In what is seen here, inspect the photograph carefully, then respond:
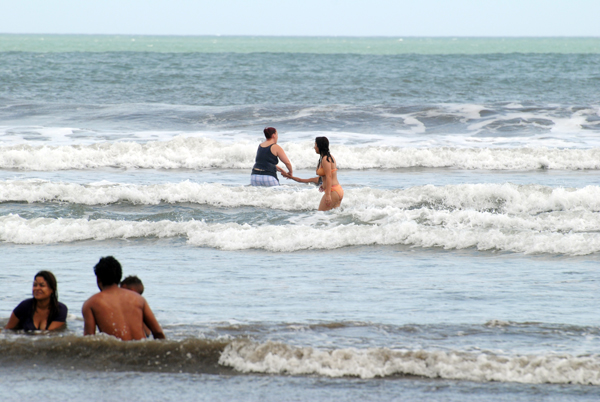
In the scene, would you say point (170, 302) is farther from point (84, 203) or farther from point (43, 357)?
point (84, 203)

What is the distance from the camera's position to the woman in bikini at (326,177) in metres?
9.03

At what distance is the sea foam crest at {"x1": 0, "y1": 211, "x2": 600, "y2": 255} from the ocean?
0.03 metres

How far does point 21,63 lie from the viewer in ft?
133

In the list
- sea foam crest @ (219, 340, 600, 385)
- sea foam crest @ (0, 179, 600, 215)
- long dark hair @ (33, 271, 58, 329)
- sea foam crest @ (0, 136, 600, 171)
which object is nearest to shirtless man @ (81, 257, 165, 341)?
long dark hair @ (33, 271, 58, 329)

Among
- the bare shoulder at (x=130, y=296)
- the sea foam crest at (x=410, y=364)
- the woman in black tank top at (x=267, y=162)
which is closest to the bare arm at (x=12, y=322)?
the bare shoulder at (x=130, y=296)

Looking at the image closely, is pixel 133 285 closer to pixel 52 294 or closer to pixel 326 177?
pixel 52 294

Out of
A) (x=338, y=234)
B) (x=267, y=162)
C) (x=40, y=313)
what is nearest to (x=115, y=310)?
(x=40, y=313)

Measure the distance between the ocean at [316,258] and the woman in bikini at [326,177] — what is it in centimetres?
23

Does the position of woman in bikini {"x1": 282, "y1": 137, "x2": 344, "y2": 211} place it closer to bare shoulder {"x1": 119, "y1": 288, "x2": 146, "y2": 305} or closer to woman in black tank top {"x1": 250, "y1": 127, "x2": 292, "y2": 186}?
woman in black tank top {"x1": 250, "y1": 127, "x2": 292, "y2": 186}

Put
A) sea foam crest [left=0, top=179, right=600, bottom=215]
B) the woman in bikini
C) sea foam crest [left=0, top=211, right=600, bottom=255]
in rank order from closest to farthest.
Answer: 1. sea foam crest [left=0, top=211, right=600, bottom=255]
2. the woman in bikini
3. sea foam crest [left=0, top=179, right=600, bottom=215]

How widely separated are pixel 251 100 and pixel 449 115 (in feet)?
28.6

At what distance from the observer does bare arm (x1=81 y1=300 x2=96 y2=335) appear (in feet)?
15.1

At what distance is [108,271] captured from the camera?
456 centimetres

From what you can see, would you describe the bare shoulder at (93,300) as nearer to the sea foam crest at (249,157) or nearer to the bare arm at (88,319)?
the bare arm at (88,319)
